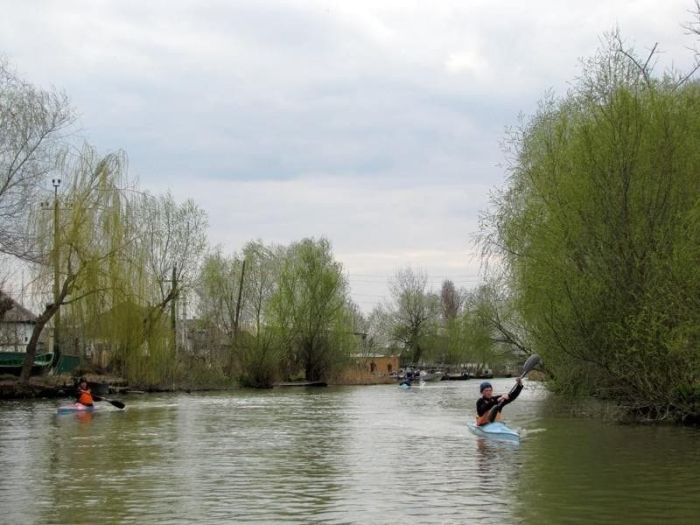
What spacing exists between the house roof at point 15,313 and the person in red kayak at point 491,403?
2238 centimetres

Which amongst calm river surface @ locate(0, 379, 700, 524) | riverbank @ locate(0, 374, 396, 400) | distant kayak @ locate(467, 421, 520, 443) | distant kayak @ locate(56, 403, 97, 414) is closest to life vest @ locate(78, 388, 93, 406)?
distant kayak @ locate(56, 403, 97, 414)

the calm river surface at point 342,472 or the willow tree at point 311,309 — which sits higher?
the willow tree at point 311,309

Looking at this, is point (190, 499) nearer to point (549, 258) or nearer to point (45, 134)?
point (549, 258)

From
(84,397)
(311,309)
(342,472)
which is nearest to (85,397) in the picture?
(84,397)

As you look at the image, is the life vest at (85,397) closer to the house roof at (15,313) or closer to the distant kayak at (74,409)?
the distant kayak at (74,409)

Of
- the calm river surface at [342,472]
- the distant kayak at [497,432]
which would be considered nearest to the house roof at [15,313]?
the calm river surface at [342,472]

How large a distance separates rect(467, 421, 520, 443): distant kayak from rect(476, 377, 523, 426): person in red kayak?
19 cm

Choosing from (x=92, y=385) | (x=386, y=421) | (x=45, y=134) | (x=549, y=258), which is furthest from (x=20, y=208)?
(x=549, y=258)

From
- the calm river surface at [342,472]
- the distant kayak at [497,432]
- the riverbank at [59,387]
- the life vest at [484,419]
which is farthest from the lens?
the riverbank at [59,387]

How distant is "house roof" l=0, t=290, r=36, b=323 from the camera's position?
38.3 m

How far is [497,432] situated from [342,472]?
20.4 feet

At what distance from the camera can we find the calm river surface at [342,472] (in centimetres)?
1235

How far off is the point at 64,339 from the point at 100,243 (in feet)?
18.9

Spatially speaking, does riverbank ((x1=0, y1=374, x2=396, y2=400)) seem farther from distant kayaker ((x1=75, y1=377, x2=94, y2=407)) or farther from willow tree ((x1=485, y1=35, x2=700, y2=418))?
willow tree ((x1=485, y1=35, x2=700, y2=418))
